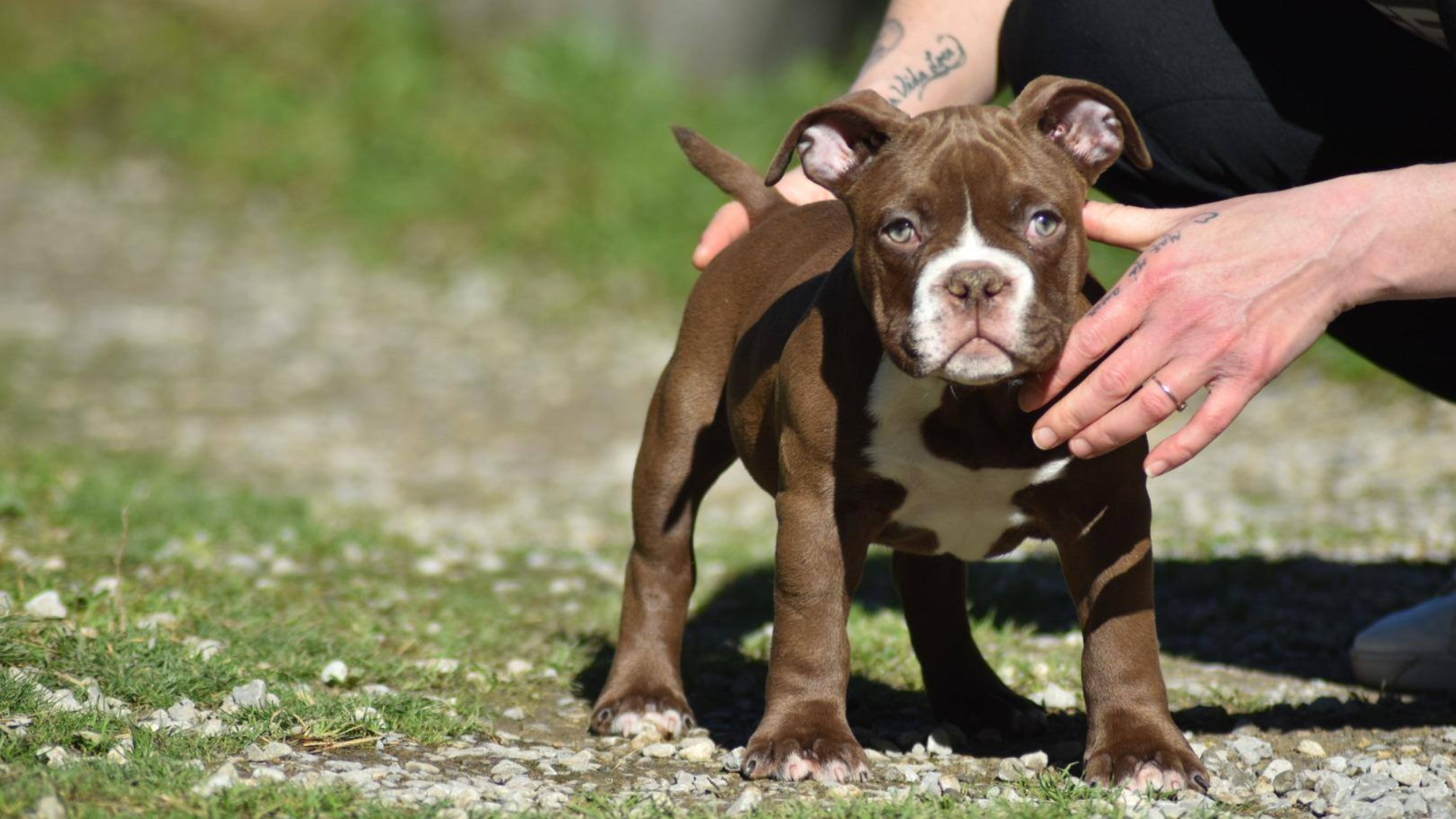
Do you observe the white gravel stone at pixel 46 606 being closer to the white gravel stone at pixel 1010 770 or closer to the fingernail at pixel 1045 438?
the white gravel stone at pixel 1010 770

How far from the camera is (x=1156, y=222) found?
3695 millimetres

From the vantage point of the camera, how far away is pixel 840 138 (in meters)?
3.88

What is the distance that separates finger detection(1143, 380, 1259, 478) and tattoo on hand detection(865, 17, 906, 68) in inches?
80.2

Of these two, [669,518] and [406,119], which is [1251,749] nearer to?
[669,518]

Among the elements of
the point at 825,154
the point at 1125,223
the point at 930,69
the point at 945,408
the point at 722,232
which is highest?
the point at 930,69

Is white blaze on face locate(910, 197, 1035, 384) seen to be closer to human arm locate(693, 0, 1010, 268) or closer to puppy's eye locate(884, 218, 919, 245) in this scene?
puppy's eye locate(884, 218, 919, 245)

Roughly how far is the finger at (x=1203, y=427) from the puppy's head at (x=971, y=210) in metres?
0.31

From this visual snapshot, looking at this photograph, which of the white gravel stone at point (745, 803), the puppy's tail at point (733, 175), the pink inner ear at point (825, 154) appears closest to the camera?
the white gravel stone at point (745, 803)

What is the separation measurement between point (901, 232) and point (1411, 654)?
233 centimetres

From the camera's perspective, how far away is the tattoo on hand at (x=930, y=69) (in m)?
4.98

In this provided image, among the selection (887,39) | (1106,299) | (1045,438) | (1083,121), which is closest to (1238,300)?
(1106,299)

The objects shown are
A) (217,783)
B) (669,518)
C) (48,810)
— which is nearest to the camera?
(48,810)

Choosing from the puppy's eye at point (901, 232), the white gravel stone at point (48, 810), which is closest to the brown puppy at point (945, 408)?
the puppy's eye at point (901, 232)

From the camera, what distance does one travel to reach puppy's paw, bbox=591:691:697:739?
4.34 metres
